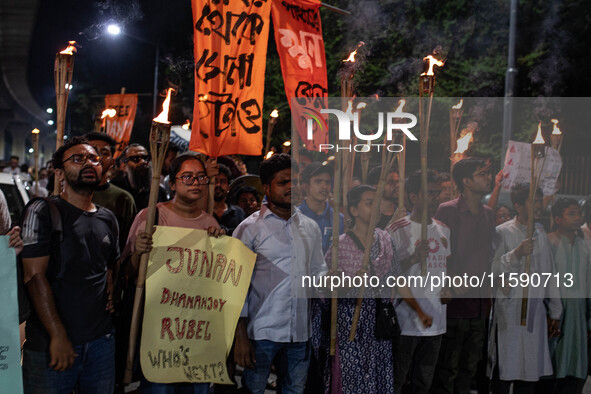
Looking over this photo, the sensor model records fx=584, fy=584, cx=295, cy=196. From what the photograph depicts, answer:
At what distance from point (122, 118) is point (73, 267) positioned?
5836 mm

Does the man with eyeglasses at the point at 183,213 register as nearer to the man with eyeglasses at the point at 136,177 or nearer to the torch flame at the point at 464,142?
the man with eyeglasses at the point at 136,177

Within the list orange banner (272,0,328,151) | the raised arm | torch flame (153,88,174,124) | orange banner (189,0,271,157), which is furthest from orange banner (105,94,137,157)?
the raised arm

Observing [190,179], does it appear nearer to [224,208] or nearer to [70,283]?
[70,283]

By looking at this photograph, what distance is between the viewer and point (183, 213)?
3641 mm

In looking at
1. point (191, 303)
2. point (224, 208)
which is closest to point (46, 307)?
point (191, 303)

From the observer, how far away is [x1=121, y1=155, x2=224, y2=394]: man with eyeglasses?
11.3 ft

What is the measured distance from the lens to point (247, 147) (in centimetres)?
421

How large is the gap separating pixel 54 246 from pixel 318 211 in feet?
8.81

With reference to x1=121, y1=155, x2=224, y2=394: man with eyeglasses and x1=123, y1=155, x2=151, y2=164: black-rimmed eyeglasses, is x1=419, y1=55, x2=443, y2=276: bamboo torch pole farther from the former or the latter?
x1=123, y1=155, x2=151, y2=164: black-rimmed eyeglasses

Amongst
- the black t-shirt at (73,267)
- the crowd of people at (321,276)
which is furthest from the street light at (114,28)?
the black t-shirt at (73,267)

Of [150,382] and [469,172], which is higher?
[469,172]

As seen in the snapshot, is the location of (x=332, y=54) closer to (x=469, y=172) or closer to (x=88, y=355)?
(x=469, y=172)

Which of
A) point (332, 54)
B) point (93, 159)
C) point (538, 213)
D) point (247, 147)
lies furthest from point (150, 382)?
point (332, 54)

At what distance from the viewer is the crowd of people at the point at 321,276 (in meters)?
3.02
